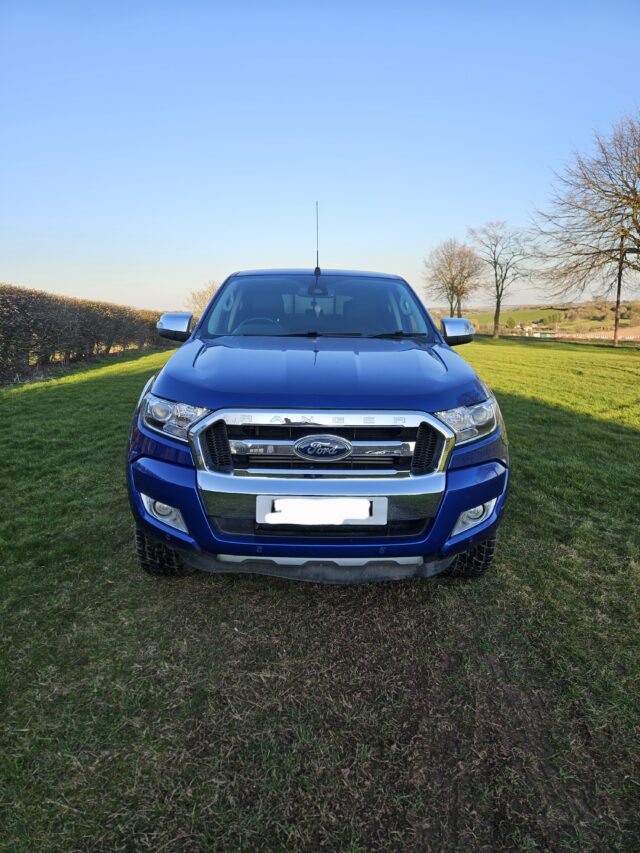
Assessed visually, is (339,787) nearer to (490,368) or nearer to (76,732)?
(76,732)

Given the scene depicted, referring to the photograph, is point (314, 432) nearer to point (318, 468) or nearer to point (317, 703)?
point (318, 468)

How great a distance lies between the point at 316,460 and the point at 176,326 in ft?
6.34

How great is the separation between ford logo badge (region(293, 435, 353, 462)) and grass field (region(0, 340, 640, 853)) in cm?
87

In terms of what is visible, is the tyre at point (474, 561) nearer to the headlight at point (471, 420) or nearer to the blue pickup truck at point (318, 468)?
the blue pickup truck at point (318, 468)

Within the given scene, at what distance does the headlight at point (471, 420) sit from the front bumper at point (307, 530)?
6cm

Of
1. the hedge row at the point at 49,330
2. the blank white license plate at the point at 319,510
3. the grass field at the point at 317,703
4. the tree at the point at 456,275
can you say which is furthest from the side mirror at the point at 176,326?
the tree at the point at 456,275

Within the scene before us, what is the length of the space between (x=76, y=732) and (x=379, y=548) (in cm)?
130

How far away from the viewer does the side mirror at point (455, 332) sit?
349 centimetres

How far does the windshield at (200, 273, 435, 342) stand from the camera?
319 centimetres

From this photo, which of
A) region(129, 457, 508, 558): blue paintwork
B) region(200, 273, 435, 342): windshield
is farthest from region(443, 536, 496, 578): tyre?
region(200, 273, 435, 342): windshield

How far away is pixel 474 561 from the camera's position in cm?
265

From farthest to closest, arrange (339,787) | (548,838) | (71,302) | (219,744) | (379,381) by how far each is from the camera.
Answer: (71,302)
(379,381)
(219,744)
(339,787)
(548,838)

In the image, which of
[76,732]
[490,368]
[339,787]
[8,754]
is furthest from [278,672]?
[490,368]

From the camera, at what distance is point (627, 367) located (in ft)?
46.4
